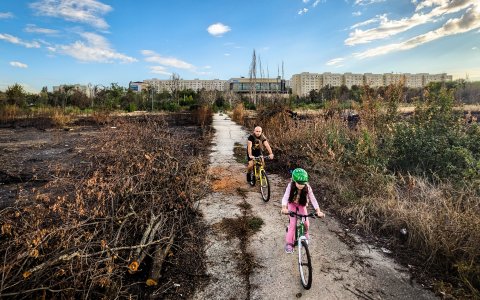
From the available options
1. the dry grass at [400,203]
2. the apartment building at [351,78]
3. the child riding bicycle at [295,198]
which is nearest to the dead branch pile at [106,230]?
the child riding bicycle at [295,198]

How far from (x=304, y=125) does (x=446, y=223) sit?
731cm

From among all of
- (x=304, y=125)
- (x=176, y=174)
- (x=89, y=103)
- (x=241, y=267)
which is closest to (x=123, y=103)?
(x=89, y=103)

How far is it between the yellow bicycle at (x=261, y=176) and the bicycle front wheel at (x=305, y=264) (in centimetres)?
262

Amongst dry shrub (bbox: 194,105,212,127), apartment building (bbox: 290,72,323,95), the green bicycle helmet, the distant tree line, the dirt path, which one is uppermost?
apartment building (bbox: 290,72,323,95)

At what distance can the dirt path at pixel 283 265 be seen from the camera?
11.6ft

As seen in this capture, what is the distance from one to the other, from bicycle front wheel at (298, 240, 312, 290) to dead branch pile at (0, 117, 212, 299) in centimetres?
167

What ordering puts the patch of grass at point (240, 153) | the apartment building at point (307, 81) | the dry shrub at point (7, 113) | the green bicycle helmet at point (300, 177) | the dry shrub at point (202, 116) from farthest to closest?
the apartment building at point (307, 81), the dry shrub at point (7, 113), the dry shrub at point (202, 116), the patch of grass at point (240, 153), the green bicycle helmet at point (300, 177)

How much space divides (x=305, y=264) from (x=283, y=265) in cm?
54

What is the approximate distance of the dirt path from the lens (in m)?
3.52

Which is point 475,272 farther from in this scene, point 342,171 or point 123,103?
point 123,103

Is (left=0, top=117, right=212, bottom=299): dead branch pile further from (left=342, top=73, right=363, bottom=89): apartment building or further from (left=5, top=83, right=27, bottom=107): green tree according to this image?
(left=342, top=73, right=363, bottom=89): apartment building

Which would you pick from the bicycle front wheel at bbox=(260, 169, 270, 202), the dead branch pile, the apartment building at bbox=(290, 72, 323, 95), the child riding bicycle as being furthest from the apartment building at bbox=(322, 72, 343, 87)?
the child riding bicycle

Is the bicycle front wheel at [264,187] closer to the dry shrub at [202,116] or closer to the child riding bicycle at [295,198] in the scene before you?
the child riding bicycle at [295,198]

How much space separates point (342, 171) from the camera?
7309 mm
